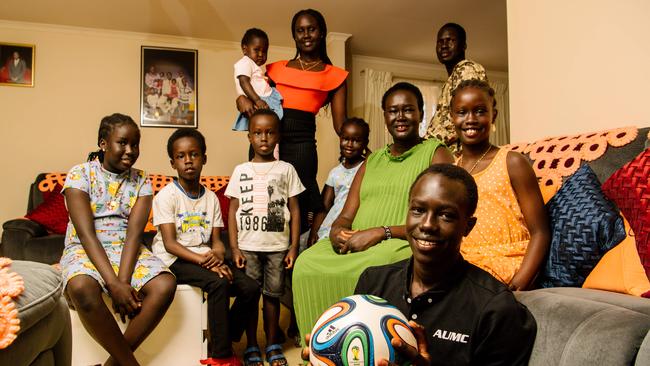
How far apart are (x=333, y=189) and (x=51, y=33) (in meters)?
4.15

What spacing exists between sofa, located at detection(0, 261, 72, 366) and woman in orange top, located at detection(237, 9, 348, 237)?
5.05 ft

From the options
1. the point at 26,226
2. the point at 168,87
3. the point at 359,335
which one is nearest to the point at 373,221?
the point at 359,335

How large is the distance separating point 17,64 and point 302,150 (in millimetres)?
3998

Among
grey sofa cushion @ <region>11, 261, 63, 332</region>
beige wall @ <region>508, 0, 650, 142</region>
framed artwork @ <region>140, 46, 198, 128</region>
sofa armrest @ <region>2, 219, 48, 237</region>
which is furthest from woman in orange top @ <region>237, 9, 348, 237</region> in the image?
framed artwork @ <region>140, 46, 198, 128</region>

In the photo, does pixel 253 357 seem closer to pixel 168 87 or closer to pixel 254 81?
pixel 254 81

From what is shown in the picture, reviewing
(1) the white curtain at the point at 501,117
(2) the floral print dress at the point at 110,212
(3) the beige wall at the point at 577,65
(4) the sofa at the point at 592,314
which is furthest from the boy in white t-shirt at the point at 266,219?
(1) the white curtain at the point at 501,117

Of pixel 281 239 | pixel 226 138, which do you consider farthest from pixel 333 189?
pixel 226 138

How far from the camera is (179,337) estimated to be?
2.13m

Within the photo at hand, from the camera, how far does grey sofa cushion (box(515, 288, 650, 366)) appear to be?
0.90 metres

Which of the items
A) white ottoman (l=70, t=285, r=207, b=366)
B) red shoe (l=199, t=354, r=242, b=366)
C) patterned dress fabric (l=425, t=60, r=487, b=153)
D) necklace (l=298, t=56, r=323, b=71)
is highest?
necklace (l=298, t=56, r=323, b=71)

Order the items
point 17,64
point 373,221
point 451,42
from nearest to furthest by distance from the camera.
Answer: point 373,221 < point 451,42 < point 17,64

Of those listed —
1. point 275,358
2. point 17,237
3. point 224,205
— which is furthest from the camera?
point 224,205

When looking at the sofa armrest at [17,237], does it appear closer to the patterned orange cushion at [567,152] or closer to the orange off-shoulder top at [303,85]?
the orange off-shoulder top at [303,85]

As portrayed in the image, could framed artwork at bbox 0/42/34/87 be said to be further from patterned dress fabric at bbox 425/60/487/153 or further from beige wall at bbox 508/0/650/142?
beige wall at bbox 508/0/650/142
